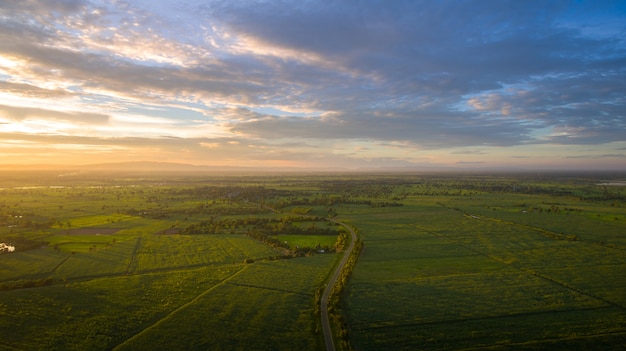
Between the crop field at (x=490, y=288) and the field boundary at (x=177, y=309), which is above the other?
the crop field at (x=490, y=288)

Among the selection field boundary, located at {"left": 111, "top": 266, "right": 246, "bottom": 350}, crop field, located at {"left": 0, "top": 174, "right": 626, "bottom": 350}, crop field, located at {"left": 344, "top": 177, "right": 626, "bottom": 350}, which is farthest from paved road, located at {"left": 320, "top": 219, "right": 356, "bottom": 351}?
field boundary, located at {"left": 111, "top": 266, "right": 246, "bottom": 350}

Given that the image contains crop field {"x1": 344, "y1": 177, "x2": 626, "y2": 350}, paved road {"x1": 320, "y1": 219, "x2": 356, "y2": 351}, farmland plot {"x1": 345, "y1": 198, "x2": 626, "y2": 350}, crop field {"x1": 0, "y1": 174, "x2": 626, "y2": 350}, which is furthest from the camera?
crop field {"x1": 0, "y1": 174, "x2": 626, "y2": 350}

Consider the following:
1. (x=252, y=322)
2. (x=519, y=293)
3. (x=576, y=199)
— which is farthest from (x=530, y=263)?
(x=576, y=199)

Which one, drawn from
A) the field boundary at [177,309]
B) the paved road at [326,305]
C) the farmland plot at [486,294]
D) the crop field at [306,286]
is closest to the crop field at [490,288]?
the farmland plot at [486,294]

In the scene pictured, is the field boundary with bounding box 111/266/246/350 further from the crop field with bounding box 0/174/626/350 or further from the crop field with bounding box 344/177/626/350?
the crop field with bounding box 344/177/626/350

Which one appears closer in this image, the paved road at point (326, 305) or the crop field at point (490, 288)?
the paved road at point (326, 305)

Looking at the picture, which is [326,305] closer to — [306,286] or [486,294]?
[306,286]

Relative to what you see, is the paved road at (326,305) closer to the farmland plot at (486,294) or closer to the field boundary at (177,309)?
the farmland plot at (486,294)

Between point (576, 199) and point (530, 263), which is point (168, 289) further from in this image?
point (576, 199)

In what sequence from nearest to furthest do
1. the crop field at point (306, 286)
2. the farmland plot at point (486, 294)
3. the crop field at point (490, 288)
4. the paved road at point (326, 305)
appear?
the paved road at point (326, 305)
the farmland plot at point (486, 294)
the crop field at point (490, 288)
the crop field at point (306, 286)
